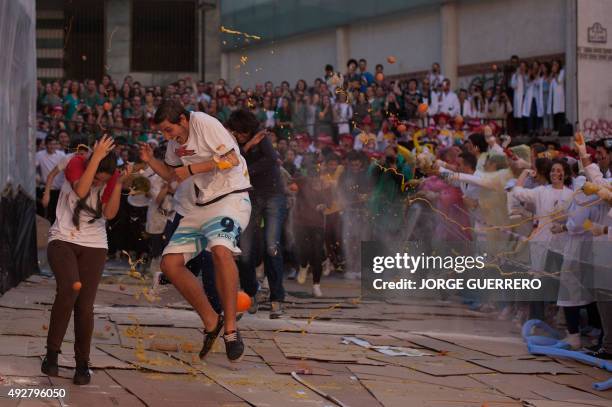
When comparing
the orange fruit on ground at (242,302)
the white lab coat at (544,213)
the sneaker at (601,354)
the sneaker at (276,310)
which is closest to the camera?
the orange fruit on ground at (242,302)

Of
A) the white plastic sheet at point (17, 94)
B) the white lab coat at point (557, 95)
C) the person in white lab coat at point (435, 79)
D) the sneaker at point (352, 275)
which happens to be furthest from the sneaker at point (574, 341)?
the person in white lab coat at point (435, 79)

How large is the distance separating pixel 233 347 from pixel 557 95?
15101mm


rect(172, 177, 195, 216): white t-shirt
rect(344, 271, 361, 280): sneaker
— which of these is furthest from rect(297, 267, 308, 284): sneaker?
rect(172, 177, 195, 216): white t-shirt

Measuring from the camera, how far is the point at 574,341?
32.8 feet

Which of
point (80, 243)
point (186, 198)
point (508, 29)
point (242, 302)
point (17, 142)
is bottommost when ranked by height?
point (242, 302)

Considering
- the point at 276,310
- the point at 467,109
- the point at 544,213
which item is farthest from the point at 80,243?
the point at 467,109

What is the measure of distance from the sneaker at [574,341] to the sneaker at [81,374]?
4677 mm

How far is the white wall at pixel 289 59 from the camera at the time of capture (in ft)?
105

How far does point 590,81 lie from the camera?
2167cm

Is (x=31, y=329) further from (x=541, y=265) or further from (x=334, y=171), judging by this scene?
(x=334, y=171)

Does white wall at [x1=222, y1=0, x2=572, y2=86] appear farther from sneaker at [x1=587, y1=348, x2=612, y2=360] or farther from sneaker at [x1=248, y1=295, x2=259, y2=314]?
sneaker at [x1=587, y1=348, x2=612, y2=360]

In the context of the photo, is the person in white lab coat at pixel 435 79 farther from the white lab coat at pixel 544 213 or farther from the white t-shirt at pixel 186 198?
the white t-shirt at pixel 186 198

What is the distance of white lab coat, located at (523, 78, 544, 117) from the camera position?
70.3ft

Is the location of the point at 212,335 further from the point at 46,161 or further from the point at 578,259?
the point at 46,161
